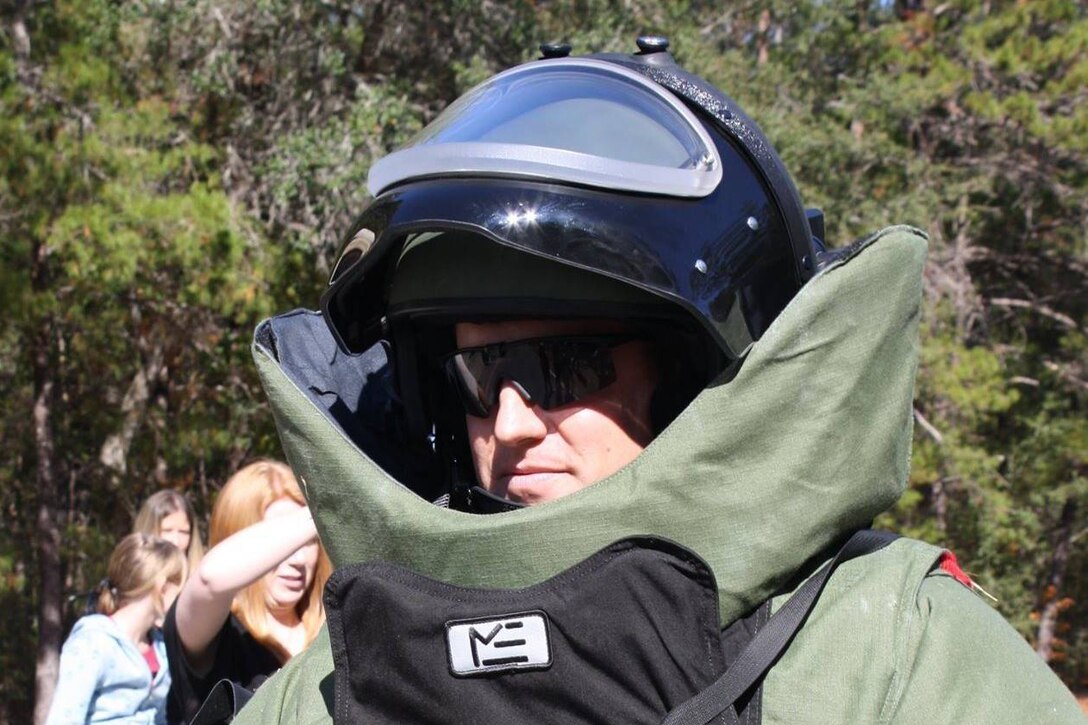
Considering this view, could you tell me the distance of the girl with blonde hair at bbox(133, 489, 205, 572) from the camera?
467 centimetres

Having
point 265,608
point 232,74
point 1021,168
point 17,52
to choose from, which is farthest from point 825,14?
point 265,608

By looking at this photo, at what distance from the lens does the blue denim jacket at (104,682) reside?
3.66 meters

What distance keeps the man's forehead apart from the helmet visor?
0.62ft

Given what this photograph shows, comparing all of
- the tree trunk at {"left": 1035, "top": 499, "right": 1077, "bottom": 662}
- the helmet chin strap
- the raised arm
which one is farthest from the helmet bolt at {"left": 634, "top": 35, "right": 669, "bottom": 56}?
the tree trunk at {"left": 1035, "top": 499, "right": 1077, "bottom": 662}

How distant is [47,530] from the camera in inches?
408

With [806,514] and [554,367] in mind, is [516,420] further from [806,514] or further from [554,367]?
[806,514]

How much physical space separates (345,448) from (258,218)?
8178 millimetres

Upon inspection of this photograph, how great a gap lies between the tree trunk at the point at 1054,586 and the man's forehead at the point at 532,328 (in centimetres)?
1417

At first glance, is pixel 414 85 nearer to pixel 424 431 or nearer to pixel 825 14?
pixel 825 14

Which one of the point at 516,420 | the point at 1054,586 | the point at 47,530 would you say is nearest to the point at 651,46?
the point at 516,420

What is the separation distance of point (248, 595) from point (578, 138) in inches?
91.6

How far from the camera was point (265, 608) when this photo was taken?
11.0ft

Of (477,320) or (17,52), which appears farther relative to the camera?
(17,52)

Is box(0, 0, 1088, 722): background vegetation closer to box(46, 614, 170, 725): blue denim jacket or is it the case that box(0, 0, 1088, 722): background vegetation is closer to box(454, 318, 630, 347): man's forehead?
box(46, 614, 170, 725): blue denim jacket
